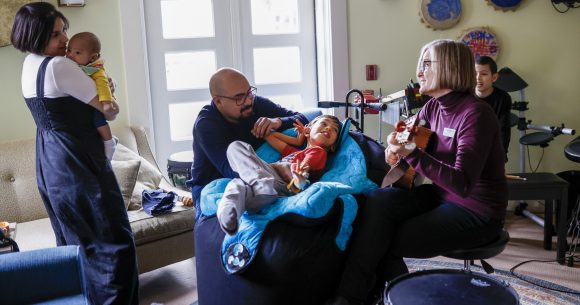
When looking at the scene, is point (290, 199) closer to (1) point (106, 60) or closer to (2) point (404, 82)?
(1) point (106, 60)

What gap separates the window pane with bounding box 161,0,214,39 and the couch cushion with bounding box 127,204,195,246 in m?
1.38

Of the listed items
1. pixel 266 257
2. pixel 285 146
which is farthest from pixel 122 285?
pixel 285 146

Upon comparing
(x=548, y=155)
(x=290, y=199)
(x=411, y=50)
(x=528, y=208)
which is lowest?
(x=528, y=208)

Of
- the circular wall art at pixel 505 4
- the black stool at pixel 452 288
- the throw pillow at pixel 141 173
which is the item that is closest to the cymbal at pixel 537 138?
the circular wall art at pixel 505 4

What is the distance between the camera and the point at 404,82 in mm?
3998

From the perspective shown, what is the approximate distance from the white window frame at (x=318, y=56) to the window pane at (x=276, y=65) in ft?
0.60

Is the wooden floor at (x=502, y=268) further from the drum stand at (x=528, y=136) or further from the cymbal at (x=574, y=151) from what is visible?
the cymbal at (x=574, y=151)

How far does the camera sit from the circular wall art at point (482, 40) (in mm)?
3889

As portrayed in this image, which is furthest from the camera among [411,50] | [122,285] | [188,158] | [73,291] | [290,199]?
[411,50]

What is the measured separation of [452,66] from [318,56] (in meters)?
2.18

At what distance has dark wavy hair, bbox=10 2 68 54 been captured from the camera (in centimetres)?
207

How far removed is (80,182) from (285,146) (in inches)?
33.2

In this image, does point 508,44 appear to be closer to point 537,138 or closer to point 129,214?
point 537,138

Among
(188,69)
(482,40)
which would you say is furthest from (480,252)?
(188,69)
